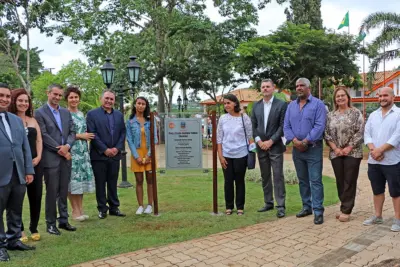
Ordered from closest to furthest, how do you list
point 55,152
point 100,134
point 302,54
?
point 55,152, point 100,134, point 302,54

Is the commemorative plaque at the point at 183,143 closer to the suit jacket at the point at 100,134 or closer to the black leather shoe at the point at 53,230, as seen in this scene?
the suit jacket at the point at 100,134

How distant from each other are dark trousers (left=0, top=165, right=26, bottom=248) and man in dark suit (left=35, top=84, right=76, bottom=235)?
64cm

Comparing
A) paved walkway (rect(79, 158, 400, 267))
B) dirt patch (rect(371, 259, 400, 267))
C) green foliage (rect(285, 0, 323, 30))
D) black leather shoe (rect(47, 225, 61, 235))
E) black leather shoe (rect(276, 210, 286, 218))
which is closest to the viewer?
dirt patch (rect(371, 259, 400, 267))

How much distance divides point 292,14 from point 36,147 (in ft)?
91.4

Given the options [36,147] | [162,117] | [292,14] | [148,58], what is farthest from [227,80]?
[36,147]

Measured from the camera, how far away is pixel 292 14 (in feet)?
96.0

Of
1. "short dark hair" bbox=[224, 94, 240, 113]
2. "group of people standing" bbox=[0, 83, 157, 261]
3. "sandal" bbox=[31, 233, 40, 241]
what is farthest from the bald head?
"sandal" bbox=[31, 233, 40, 241]

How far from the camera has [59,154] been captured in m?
4.84

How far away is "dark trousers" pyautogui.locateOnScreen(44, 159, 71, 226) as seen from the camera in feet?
15.7

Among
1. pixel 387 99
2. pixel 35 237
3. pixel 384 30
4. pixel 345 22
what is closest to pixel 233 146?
pixel 387 99

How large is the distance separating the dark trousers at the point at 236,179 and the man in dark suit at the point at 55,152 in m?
2.25

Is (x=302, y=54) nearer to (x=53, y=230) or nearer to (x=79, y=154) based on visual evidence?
(x=79, y=154)

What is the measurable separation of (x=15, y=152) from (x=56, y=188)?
1.02 metres

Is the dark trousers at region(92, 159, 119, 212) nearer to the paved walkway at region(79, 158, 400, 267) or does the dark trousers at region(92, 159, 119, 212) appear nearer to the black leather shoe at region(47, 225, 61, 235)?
the black leather shoe at region(47, 225, 61, 235)
